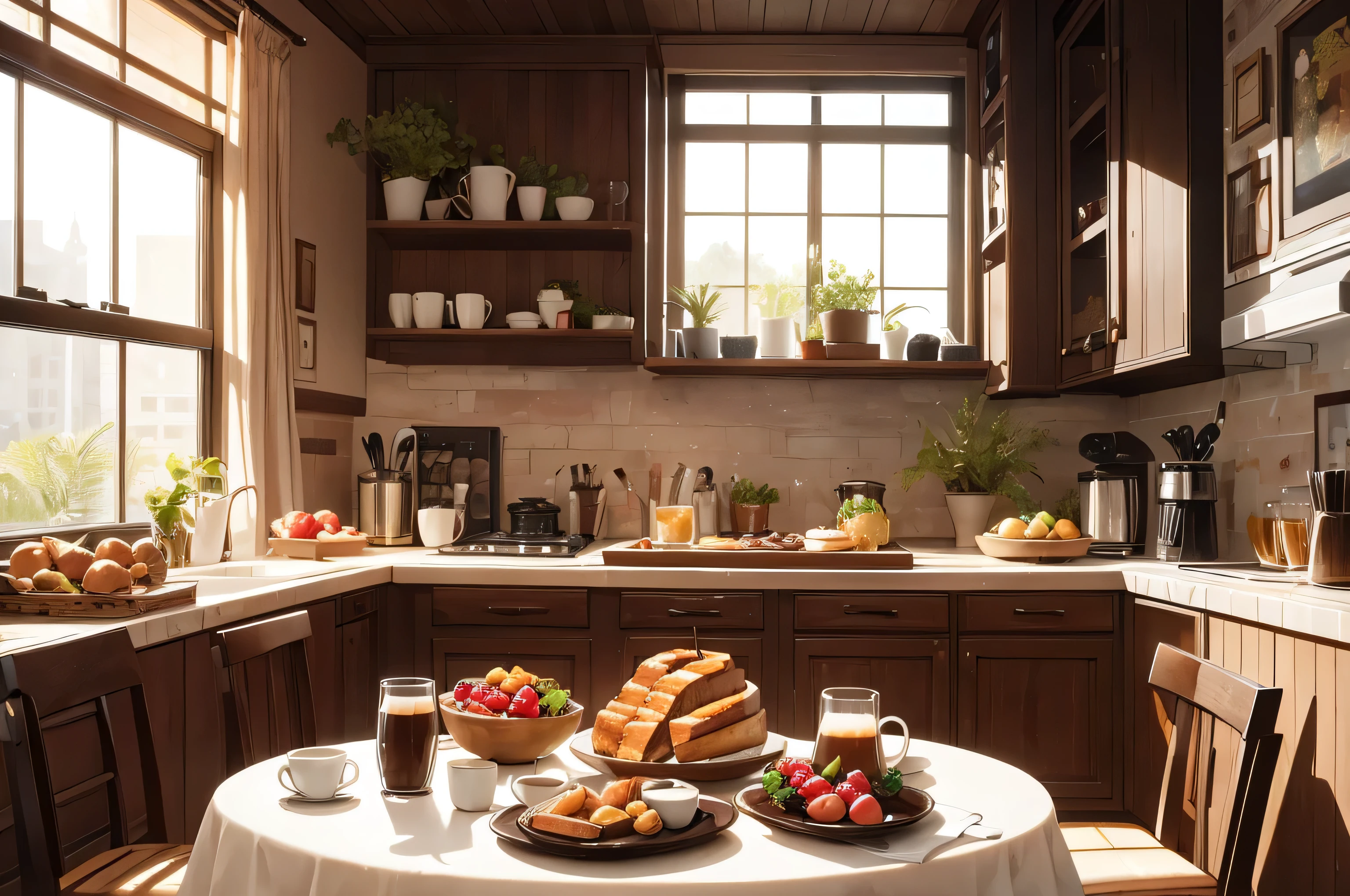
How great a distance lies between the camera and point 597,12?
142 inches

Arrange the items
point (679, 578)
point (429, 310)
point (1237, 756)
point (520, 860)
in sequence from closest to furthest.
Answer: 1. point (520, 860)
2. point (1237, 756)
3. point (679, 578)
4. point (429, 310)

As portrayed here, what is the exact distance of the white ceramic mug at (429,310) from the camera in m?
3.67

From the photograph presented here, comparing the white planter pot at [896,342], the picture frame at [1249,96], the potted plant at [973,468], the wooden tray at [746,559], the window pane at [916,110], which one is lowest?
the wooden tray at [746,559]

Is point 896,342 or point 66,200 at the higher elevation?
point 66,200

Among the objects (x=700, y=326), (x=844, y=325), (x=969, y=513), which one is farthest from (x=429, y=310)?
(x=969, y=513)

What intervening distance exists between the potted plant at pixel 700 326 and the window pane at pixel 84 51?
1.87 meters

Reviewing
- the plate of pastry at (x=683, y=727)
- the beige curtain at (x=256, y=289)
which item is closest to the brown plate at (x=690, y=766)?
the plate of pastry at (x=683, y=727)

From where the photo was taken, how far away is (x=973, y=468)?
3578mm

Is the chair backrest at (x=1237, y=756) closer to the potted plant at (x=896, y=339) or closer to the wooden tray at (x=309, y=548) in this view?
the potted plant at (x=896, y=339)

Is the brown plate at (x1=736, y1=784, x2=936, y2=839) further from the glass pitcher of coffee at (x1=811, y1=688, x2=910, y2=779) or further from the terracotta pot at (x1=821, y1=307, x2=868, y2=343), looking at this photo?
the terracotta pot at (x1=821, y1=307, x2=868, y2=343)

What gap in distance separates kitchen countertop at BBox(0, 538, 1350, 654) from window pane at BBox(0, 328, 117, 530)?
32 cm

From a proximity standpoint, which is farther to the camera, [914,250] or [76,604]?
[914,250]

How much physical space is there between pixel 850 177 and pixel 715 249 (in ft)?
2.03

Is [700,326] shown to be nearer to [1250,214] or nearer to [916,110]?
[916,110]
